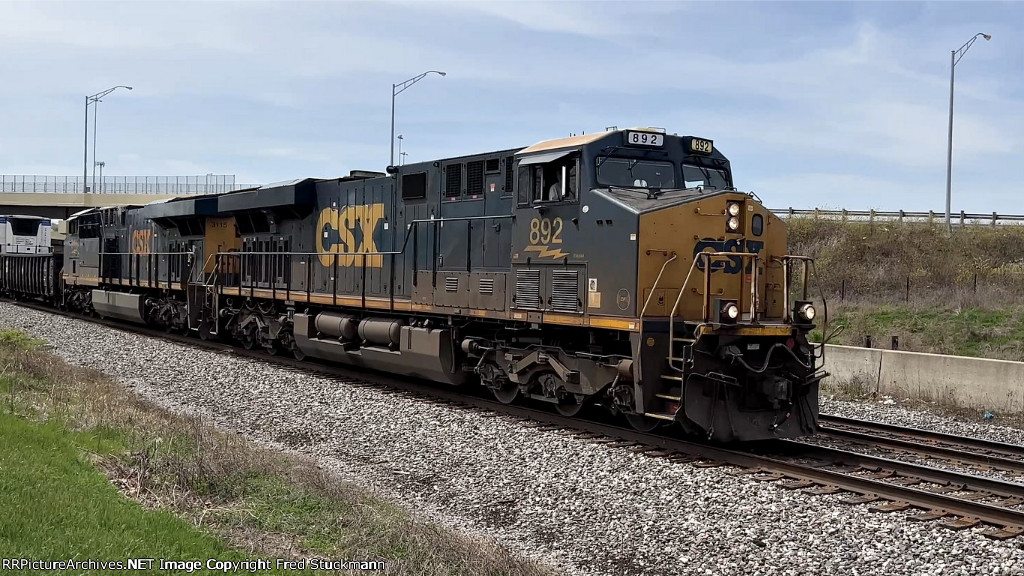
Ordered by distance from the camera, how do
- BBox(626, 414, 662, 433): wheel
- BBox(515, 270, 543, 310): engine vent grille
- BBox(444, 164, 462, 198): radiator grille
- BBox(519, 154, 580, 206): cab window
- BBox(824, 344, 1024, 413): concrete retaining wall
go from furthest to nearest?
BBox(444, 164, 462, 198): radiator grille < BBox(824, 344, 1024, 413): concrete retaining wall < BBox(515, 270, 543, 310): engine vent grille < BBox(519, 154, 580, 206): cab window < BBox(626, 414, 662, 433): wheel

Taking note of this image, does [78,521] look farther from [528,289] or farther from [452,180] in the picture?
Result: [452,180]

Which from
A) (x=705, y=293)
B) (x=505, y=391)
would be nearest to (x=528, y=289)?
(x=505, y=391)

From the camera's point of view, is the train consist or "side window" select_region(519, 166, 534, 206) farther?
"side window" select_region(519, 166, 534, 206)

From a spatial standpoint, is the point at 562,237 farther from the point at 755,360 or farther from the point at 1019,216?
the point at 1019,216

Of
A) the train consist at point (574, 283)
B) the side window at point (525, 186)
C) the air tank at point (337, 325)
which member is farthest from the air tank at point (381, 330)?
the side window at point (525, 186)

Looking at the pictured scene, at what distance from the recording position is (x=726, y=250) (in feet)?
32.3

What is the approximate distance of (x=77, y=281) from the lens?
2811 centimetres

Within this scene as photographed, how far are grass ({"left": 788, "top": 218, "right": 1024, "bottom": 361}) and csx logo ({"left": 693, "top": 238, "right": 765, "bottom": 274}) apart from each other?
A: 7405mm

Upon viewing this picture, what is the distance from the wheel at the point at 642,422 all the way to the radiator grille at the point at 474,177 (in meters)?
4.03

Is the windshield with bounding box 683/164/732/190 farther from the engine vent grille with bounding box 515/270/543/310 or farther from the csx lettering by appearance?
the csx lettering

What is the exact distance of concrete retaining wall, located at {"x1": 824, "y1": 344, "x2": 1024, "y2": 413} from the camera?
1230cm

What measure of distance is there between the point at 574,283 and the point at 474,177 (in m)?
2.94

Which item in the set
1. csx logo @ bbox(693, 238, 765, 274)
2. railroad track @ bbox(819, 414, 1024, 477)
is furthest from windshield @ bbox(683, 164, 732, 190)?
railroad track @ bbox(819, 414, 1024, 477)

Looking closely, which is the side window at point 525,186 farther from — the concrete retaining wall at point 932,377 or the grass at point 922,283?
the grass at point 922,283
